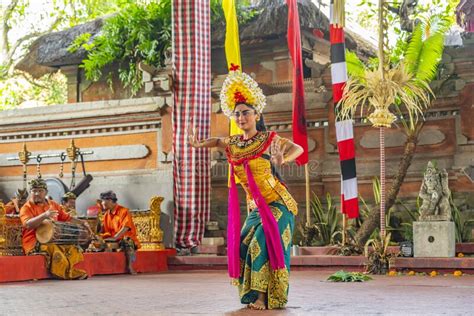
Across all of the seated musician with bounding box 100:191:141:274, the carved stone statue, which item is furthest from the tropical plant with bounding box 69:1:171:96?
the carved stone statue

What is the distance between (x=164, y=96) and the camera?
50.0ft

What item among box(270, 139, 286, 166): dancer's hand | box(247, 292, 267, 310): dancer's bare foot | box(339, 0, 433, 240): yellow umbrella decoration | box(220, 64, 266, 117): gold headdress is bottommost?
box(247, 292, 267, 310): dancer's bare foot

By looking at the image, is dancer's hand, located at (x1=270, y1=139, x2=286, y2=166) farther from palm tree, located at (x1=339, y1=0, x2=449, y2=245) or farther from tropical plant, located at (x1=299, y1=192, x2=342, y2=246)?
tropical plant, located at (x1=299, y1=192, x2=342, y2=246)

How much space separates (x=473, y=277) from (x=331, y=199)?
156 inches

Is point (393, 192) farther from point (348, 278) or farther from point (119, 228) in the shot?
point (119, 228)

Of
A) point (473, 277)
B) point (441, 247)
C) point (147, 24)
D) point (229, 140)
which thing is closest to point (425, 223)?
point (441, 247)

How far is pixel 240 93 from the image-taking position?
722 cm

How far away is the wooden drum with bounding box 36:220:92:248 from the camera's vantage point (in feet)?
36.6

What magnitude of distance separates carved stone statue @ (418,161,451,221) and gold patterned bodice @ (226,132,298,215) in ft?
16.6

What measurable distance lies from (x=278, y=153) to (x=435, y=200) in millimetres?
5394

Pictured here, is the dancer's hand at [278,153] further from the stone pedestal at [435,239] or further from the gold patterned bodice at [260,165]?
the stone pedestal at [435,239]

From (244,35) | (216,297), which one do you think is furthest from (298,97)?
(216,297)

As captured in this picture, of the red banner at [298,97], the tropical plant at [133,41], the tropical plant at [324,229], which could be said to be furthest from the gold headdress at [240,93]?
the tropical plant at [133,41]

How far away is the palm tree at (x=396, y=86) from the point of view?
11.7m
